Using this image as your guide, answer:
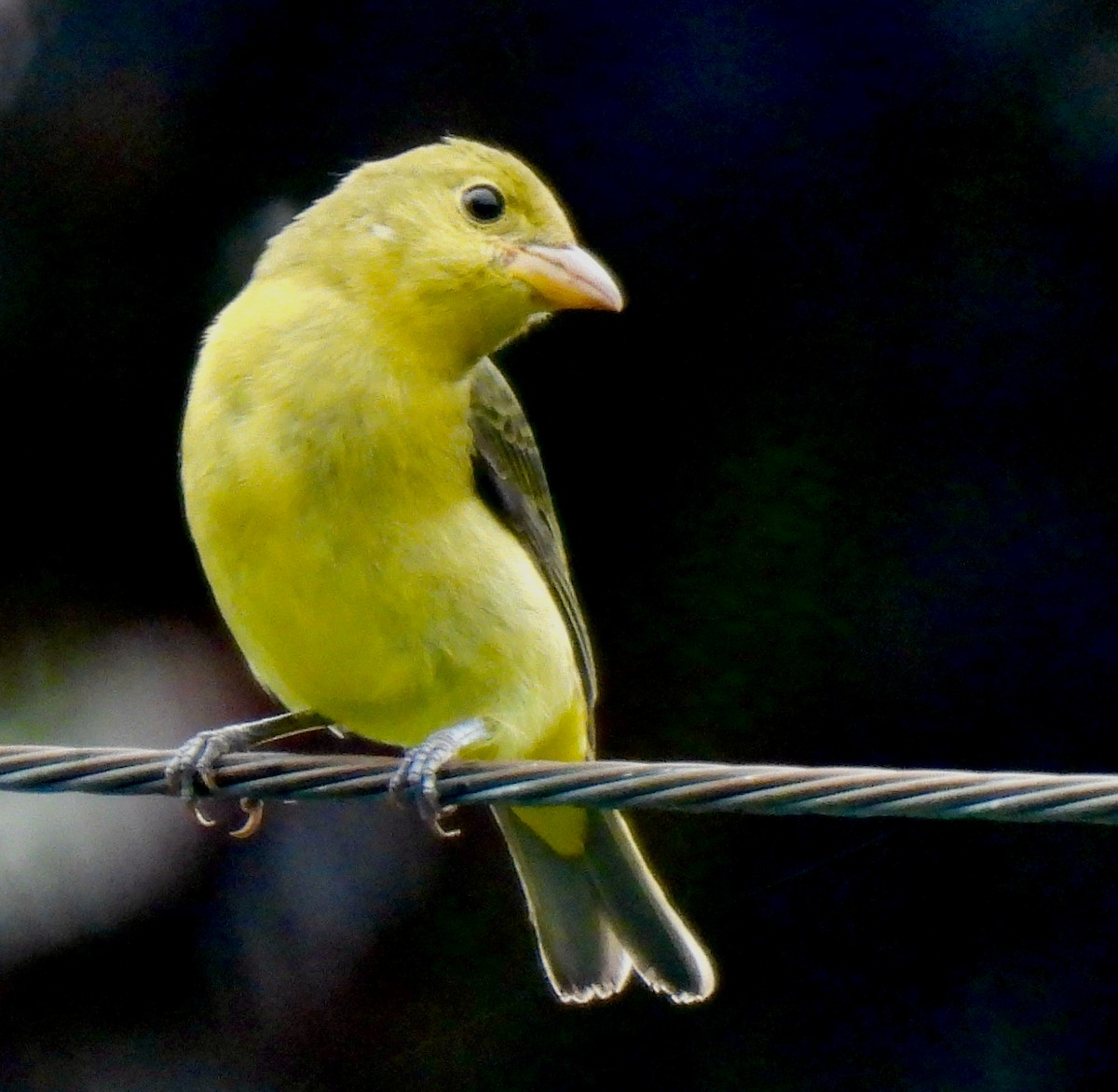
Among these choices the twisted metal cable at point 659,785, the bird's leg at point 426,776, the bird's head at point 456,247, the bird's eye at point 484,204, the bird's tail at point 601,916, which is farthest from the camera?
the bird's tail at point 601,916

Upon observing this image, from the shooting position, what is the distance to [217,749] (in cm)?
287

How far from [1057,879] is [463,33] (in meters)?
3.33

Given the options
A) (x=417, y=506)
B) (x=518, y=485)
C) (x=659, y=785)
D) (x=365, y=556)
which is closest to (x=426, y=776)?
(x=365, y=556)

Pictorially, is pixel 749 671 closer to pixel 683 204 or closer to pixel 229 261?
pixel 683 204

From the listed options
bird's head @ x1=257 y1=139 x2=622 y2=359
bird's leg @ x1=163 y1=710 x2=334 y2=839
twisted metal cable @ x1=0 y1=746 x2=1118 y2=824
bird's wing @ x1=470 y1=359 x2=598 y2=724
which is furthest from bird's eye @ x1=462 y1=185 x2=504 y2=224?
twisted metal cable @ x1=0 y1=746 x2=1118 y2=824

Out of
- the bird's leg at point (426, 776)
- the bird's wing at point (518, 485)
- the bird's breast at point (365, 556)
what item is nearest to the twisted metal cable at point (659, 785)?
the bird's leg at point (426, 776)

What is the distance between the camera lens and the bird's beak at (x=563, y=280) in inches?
122

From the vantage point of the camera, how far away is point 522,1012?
484 cm

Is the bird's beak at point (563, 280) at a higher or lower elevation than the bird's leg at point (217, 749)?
higher

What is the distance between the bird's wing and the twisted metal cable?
2.76 ft

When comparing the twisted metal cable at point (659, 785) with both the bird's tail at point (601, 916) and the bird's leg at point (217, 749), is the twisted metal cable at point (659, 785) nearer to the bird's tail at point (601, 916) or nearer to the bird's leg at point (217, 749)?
the bird's leg at point (217, 749)

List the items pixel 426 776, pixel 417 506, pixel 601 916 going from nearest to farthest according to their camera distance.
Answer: pixel 426 776
pixel 417 506
pixel 601 916

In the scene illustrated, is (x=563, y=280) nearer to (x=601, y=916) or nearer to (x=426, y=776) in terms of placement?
(x=426, y=776)

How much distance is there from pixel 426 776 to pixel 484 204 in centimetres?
126
